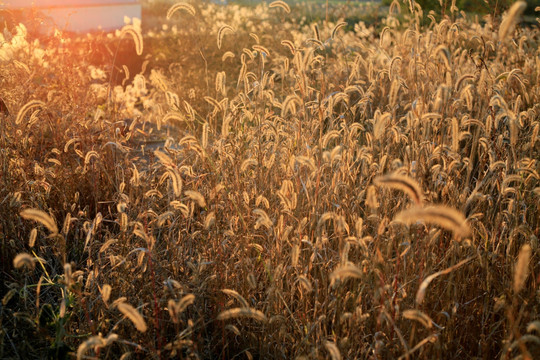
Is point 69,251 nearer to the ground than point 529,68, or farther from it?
nearer to the ground

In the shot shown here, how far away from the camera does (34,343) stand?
6.93ft

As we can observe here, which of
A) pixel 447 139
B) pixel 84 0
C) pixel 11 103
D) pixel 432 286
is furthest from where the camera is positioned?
pixel 84 0

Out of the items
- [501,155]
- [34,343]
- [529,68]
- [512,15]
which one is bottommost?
[34,343]

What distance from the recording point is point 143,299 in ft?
7.31

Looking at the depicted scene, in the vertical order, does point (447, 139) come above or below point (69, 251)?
above

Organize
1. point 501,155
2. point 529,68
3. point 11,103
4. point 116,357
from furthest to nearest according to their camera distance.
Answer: point 529,68 → point 11,103 → point 501,155 → point 116,357

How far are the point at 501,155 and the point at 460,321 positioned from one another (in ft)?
3.33

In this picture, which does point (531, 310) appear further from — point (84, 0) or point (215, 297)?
point (84, 0)

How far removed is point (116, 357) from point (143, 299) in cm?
31

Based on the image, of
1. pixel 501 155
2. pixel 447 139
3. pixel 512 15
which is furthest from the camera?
pixel 447 139

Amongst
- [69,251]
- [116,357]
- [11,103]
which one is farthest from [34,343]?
[11,103]

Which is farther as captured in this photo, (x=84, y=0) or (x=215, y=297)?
(x=84, y=0)

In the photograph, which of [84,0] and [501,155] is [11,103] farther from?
[84,0]

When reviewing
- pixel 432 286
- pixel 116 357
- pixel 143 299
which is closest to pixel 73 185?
pixel 143 299
